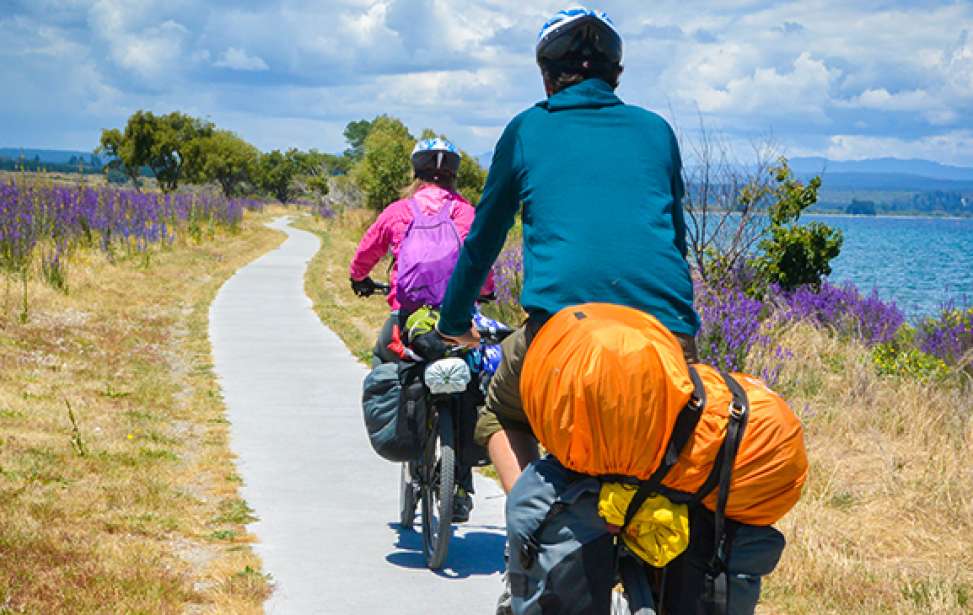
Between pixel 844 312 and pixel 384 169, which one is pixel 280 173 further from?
pixel 844 312

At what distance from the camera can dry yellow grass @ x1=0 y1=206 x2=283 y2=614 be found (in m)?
4.99

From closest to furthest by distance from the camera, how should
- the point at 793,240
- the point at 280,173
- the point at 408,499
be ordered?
1. the point at 408,499
2. the point at 793,240
3. the point at 280,173

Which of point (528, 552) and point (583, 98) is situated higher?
point (583, 98)

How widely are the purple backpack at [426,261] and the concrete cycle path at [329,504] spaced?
1.41 meters

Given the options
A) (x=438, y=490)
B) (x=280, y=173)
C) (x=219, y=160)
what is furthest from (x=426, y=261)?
(x=280, y=173)

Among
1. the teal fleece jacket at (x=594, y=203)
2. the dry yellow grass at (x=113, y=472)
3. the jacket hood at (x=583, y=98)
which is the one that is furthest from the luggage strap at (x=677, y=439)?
the dry yellow grass at (x=113, y=472)

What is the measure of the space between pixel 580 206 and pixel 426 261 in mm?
2518

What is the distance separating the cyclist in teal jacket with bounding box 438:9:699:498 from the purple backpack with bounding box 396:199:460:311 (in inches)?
82.0

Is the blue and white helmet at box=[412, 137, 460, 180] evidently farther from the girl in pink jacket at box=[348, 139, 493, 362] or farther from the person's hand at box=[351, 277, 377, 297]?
the person's hand at box=[351, 277, 377, 297]

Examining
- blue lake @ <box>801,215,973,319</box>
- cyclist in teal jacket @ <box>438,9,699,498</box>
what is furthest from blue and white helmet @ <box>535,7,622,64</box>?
blue lake @ <box>801,215,973,319</box>

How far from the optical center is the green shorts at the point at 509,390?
3146 mm

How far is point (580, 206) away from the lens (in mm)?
3074

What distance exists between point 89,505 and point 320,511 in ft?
4.38

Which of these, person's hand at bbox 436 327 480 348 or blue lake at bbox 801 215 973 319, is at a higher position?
person's hand at bbox 436 327 480 348
